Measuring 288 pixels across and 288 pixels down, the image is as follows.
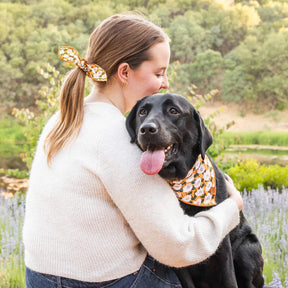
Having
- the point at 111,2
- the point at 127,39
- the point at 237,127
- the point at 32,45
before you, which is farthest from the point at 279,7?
the point at 127,39

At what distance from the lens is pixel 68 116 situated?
1.78 meters

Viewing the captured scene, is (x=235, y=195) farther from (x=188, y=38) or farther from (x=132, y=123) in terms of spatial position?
(x=188, y=38)

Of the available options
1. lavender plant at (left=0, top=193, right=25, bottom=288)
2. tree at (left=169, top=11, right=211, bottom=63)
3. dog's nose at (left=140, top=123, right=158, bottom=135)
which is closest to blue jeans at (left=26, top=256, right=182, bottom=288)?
dog's nose at (left=140, top=123, right=158, bottom=135)

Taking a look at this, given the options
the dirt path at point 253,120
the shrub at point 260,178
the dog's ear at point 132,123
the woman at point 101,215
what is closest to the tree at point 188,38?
the dirt path at point 253,120

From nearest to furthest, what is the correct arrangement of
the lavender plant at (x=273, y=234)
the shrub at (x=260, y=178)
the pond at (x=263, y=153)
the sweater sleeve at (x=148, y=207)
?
1. the sweater sleeve at (x=148, y=207)
2. the lavender plant at (x=273, y=234)
3. the shrub at (x=260, y=178)
4. the pond at (x=263, y=153)

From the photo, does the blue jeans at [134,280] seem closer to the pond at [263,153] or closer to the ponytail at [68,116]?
the ponytail at [68,116]

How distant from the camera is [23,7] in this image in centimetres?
2105

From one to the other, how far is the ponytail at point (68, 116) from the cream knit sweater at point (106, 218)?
4 centimetres

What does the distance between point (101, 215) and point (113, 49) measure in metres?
0.82

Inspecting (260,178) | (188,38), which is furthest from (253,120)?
(260,178)

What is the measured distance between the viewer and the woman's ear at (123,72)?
6.36ft

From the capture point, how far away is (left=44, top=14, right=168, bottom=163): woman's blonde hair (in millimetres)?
1837

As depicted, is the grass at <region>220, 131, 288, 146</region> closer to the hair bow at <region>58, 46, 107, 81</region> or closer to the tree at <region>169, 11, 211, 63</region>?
the tree at <region>169, 11, 211, 63</region>

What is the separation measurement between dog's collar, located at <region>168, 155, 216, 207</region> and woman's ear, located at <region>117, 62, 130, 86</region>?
546 mm
